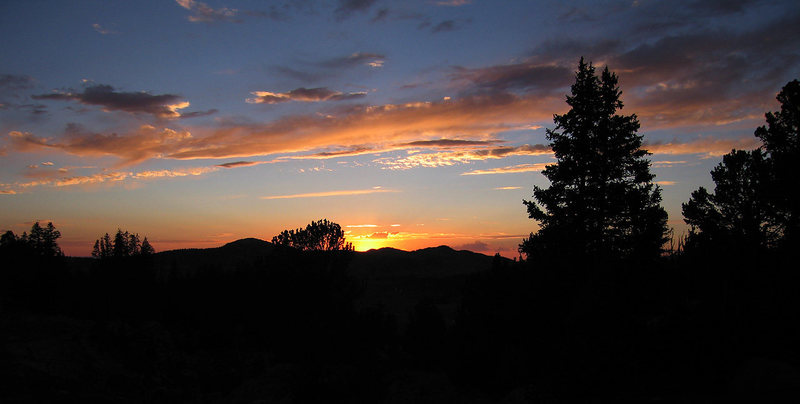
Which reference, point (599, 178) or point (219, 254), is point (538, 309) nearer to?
point (599, 178)

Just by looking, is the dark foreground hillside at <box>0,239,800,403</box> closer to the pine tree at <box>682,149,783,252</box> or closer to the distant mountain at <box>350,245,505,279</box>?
the pine tree at <box>682,149,783,252</box>

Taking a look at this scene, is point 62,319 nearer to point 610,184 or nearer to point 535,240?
point 535,240

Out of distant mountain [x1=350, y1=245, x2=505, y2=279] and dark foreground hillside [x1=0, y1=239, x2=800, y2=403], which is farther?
distant mountain [x1=350, y1=245, x2=505, y2=279]

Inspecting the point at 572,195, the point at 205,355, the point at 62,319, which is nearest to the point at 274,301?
the point at 205,355

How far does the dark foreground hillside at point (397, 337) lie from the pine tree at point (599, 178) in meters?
2.49

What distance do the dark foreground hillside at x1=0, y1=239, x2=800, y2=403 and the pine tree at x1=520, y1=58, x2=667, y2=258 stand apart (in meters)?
2.49

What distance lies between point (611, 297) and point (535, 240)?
8.75 m

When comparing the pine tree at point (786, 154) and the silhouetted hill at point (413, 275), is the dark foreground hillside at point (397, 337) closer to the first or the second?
the silhouetted hill at point (413, 275)

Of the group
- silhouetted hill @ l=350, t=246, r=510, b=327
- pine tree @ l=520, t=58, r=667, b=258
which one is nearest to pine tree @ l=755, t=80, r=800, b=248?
pine tree @ l=520, t=58, r=667, b=258

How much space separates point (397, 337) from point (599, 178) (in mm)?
A: 14495

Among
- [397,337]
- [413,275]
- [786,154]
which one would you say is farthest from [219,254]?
[786,154]

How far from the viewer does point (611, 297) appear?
14.2m

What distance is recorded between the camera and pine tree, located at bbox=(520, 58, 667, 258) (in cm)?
2244

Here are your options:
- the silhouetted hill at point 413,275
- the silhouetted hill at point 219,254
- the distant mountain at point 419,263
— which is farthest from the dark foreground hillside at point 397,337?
the distant mountain at point 419,263
